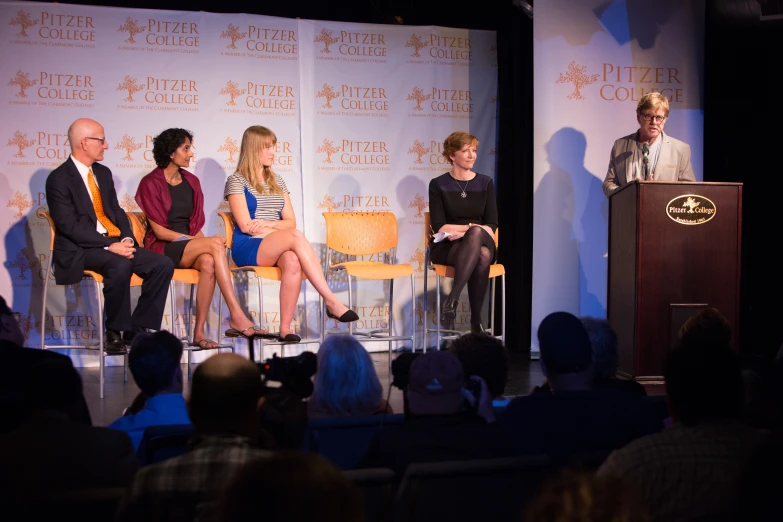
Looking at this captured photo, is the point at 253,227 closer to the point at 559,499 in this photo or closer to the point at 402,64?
the point at 402,64

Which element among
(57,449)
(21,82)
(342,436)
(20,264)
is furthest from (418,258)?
(57,449)

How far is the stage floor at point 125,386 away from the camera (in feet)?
12.3

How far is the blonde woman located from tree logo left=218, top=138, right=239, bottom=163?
64 cm

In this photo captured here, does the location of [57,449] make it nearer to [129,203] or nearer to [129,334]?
[129,334]

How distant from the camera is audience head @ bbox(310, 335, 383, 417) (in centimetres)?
226

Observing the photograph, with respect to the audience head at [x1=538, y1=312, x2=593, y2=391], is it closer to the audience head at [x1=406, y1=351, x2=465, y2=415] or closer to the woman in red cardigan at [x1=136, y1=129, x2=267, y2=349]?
the audience head at [x1=406, y1=351, x2=465, y2=415]

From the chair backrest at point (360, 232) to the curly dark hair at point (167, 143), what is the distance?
3.52 feet

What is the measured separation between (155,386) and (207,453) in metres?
1.04

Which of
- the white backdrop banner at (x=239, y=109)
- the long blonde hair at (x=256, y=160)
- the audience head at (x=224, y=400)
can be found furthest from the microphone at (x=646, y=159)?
the audience head at (x=224, y=400)

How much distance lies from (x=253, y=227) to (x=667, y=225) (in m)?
2.48

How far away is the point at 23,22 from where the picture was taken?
539 cm

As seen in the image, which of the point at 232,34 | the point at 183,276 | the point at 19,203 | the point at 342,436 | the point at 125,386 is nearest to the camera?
the point at 342,436

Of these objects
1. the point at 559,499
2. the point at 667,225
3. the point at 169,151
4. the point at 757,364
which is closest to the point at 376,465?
the point at 559,499

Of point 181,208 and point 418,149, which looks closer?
point 181,208
